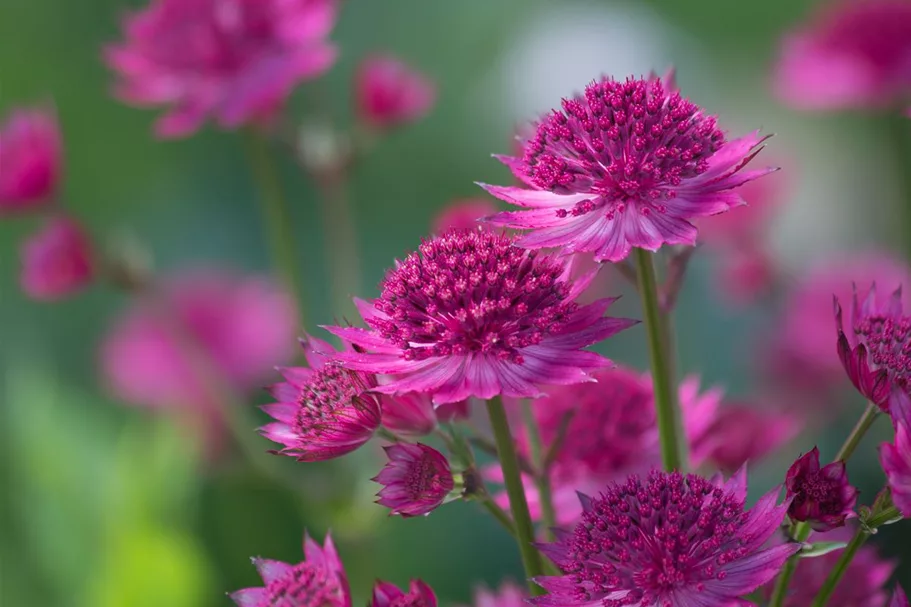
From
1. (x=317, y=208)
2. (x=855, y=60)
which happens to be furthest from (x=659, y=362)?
(x=317, y=208)

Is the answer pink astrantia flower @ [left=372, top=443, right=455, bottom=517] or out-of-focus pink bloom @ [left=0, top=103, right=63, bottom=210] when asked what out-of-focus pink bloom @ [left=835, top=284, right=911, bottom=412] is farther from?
out-of-focus pink bloom @ [left=0, top=103, right=63, bottom=210]

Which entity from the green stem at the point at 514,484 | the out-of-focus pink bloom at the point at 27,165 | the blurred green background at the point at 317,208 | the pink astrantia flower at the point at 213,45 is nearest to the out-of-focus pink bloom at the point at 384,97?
the pink astrantia flower at the point at 213,45

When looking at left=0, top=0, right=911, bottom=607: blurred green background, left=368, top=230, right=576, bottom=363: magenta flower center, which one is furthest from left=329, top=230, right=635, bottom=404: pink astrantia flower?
left=0, top=0, right=911, bottom=607: blurred green background

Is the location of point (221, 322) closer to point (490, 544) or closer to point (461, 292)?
point (490, 544)

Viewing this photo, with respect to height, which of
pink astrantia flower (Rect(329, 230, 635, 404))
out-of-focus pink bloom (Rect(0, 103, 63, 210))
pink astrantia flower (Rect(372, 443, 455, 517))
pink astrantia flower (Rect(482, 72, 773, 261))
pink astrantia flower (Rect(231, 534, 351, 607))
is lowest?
pink astrantia flower (Rect(231, 534, 351, 607))

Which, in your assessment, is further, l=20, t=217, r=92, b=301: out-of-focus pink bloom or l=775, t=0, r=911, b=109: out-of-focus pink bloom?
l=775, t=0, r=911, b=109: out-of-focus pink bloom

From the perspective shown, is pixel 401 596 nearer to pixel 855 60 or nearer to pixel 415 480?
pixel 415 480

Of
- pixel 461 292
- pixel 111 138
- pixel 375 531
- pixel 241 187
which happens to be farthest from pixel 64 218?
pixel 111 138

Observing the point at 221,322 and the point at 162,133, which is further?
the point at 221,322
